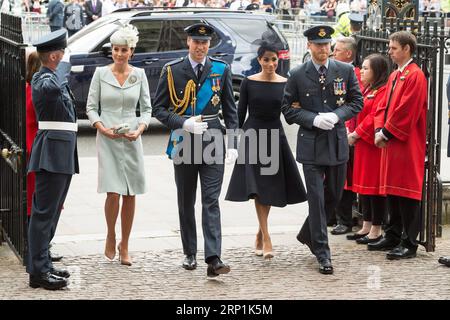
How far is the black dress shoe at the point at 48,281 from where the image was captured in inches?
296

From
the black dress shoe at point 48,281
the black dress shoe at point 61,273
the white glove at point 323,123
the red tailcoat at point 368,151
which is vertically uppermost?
the white glove at point 323,123

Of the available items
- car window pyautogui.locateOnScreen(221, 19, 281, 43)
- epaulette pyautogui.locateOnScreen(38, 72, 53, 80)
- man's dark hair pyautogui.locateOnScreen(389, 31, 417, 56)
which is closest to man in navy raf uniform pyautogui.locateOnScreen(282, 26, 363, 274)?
man's dark hair pyautogui.locateOnScreen(389, 31, 417, 56)

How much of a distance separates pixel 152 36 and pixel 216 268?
942cm

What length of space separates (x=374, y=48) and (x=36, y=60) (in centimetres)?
316

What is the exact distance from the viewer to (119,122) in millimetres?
8328

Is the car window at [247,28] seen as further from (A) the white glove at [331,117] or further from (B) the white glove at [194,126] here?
(B) the white glove at [194,126]

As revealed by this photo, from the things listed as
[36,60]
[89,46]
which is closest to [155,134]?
[89,46]

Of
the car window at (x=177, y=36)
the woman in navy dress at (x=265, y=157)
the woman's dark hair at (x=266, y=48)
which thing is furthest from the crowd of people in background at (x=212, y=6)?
the woman's dark hair at (x=266, y=48)

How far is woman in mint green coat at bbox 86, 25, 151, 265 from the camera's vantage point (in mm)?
8305

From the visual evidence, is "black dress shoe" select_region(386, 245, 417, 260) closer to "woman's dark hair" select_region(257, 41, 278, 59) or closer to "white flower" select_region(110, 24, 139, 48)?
"woman's dark hair" select_region(257, 41, 278, 59)

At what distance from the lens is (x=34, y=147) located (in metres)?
7.64

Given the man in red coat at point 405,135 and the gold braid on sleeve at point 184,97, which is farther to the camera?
the man in red coat at point 405,135

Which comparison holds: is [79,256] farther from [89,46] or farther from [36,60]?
[89,46]

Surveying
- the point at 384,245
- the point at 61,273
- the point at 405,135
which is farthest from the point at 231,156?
the point at 384,245
